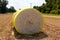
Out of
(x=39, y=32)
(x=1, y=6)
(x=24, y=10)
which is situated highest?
(x=24, y=10)

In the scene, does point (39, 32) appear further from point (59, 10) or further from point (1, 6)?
point (1, 6)

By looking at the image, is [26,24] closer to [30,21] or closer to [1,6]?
[30,21]

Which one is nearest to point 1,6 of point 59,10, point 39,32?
point 59,10

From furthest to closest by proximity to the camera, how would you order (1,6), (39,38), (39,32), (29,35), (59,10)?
(1,6) < (59,10) < (39,32) < (29,35) < (39,38)

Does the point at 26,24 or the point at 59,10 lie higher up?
the point at 26,24

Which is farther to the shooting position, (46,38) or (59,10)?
(59,10)

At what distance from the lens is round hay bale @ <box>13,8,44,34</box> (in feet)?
27.6

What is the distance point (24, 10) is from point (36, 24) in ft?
3.02

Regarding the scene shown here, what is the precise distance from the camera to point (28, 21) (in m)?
8.59

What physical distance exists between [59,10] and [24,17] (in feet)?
118

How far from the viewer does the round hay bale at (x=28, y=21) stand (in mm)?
8414

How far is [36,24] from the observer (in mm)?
8719

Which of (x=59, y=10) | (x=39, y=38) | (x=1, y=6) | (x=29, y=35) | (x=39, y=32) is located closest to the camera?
(x=39, y=38)

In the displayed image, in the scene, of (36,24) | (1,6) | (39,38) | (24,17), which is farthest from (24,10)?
(1,6)
